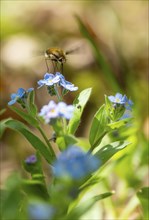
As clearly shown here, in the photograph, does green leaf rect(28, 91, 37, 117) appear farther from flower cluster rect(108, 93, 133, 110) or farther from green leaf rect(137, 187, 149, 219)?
green leaf rect(137, 187, 149, 219)

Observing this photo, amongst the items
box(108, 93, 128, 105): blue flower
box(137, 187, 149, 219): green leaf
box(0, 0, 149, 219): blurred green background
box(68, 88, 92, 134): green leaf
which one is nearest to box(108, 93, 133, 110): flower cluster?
box(108, 93, 128, 105): blue flower

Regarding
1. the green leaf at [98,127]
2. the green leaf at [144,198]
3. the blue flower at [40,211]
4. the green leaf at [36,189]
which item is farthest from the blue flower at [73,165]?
the green leaf at [144,198]

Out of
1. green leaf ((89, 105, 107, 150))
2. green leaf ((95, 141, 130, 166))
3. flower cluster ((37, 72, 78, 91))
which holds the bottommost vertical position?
green leaf ((95, 141, 130, 166))

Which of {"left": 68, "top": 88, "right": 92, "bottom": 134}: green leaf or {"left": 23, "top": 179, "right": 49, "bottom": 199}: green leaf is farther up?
{"left": 68, "top": 88, "right": 92, "bottom": 134}: green leaf

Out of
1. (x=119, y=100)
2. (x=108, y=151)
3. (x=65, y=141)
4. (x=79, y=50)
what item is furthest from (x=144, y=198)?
(x=79, y=50)

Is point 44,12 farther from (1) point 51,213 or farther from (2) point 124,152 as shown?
(1) point 51,213

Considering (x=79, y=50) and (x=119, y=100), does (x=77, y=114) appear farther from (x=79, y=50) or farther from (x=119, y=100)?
(x=79, y=50)
